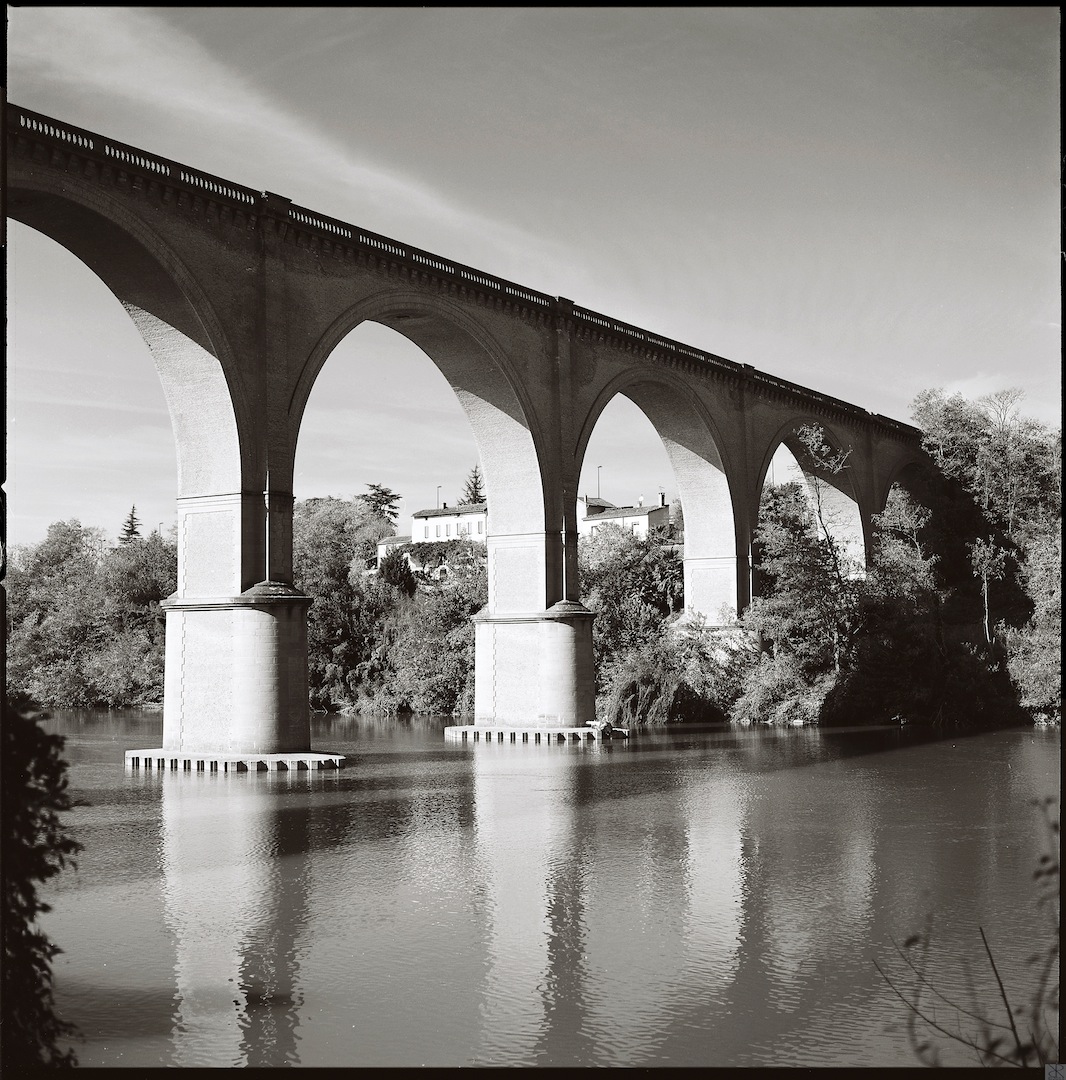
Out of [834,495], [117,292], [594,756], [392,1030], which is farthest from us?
[834,495]

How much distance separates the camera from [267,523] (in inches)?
715

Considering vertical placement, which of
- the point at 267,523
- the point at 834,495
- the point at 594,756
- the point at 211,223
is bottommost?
the point at 594,756

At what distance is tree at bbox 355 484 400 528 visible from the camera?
273 ft

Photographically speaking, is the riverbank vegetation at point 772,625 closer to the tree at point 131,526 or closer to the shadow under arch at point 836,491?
the shadow under arch at point 836,491

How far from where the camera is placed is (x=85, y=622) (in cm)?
2867

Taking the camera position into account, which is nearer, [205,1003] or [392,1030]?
[392,1030]

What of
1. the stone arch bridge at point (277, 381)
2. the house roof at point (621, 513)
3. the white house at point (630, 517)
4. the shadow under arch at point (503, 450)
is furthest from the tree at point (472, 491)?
the shadow under arch at point (503, 450)

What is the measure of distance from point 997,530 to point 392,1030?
66.0 ft

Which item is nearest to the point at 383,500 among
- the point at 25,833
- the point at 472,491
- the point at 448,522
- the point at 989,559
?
the point at 472,491

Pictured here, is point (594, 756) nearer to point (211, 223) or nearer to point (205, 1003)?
point (211, 223)

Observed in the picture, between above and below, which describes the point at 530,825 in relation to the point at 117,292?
below

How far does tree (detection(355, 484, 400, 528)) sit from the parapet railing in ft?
173

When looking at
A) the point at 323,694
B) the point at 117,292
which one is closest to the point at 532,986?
the point at 117,292

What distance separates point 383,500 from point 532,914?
3017 inches
